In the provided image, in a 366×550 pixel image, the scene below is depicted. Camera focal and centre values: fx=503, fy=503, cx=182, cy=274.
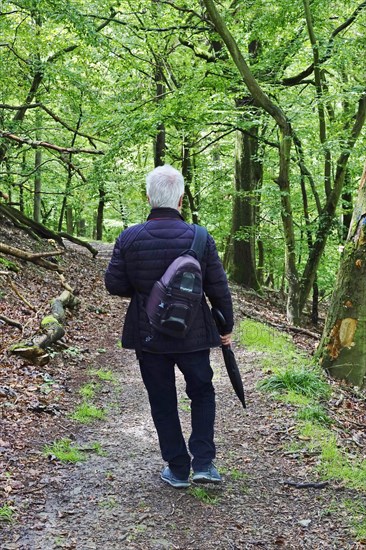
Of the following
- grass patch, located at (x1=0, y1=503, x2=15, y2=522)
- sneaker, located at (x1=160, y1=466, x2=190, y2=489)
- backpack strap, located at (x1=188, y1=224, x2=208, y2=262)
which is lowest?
sneaker, located at (x1=160, y1=466, x2=190, y2=489)

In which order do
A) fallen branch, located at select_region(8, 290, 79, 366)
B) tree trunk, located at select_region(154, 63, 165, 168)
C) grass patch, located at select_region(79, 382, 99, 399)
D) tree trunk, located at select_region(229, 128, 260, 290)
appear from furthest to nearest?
tree trunk, located at select_region(229, 128, 260, 290) → tree trunk, located at select_region(154, 63, 165, 168) → fallen branch, located at select_region(8, 290, 79, 366) → grass patch, located at select_region(79, 382, 99, 399)

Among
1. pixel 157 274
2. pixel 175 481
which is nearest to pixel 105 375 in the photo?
pixel 175 481

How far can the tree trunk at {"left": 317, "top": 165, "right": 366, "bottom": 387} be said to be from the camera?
645 centimetres

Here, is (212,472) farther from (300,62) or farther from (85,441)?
(300,62)

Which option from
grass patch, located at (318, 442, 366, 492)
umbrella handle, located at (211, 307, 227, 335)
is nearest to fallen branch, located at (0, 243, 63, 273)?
umbrella handle, located at (211, 307, 227, 335)

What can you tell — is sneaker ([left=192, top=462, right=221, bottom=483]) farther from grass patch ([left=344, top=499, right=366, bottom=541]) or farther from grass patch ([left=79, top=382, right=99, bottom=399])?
grass patch ([left=79, top=382, right=99, bottom=399])

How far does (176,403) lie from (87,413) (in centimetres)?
204

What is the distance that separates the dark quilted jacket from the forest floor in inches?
44.3

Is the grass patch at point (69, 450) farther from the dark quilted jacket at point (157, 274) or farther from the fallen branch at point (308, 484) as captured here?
the fallen branch at point (308, 484)

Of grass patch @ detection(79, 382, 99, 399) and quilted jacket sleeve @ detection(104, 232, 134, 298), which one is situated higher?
quilted jacket sleeve @ detection(104, 232, 134, 298)

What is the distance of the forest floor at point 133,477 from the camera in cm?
319

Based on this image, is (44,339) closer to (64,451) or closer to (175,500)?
(64,451)

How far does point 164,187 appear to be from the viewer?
133 inches

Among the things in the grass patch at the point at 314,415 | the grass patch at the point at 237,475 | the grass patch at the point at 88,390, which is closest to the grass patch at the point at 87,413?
the grass patch at the point at 88,390
